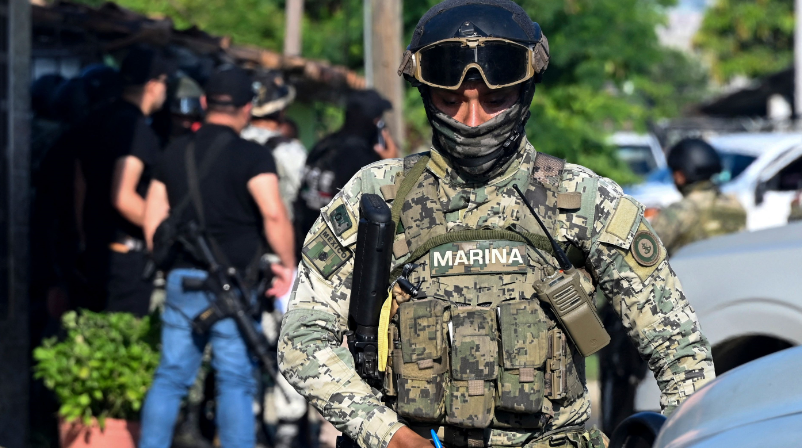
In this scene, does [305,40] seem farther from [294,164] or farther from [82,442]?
[82,442]

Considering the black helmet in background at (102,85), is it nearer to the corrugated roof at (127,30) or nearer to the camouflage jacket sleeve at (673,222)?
the corrugated roof at (127,30)

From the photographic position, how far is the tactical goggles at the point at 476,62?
228cm

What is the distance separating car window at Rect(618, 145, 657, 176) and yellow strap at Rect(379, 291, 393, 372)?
53.1 feet

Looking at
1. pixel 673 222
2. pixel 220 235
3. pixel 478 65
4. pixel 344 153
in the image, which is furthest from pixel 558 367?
pixel 673 222

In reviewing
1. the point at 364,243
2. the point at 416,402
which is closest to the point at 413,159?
the point at 364,243

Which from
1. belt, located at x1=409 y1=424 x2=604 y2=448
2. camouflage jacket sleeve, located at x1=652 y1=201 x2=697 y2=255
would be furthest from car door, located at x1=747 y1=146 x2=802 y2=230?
belt, located at x1=409 y1=424 x2=604 y2=448

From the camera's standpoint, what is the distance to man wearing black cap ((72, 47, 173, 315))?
5.30 meters

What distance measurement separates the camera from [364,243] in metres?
2.25

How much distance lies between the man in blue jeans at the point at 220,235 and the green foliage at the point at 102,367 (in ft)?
0.90

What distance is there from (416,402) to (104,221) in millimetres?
3570

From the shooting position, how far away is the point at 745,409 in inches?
79.7

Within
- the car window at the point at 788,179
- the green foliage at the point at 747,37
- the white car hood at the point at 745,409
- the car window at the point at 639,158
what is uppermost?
the green foliage at the point at 747,37

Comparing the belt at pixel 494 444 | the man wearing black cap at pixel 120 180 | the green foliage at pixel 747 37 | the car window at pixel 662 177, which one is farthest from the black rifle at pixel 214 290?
the green foliage at pixel 747 37

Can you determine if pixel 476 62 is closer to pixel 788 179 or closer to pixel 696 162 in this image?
pixel 696 162
